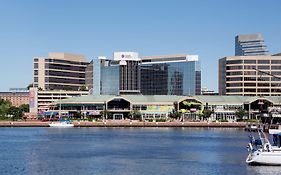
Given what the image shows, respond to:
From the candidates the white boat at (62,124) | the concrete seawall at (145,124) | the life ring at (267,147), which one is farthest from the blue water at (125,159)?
the concrete seawall at (145,124)

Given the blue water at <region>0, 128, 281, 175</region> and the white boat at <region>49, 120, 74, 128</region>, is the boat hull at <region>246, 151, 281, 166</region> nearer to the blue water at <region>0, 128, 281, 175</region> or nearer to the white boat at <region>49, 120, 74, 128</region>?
the blue water at <region>0, 128, 281, 175</region>

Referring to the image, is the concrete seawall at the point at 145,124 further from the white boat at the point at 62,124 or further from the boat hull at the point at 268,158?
the boat hull at the point at 268,158

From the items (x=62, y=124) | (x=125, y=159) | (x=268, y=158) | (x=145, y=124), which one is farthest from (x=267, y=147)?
(x=145, y=124)

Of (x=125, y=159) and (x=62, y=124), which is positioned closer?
(x=125, y=159)

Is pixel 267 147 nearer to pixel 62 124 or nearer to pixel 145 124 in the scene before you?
pixel 62 124

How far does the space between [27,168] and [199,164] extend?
63.7 feet

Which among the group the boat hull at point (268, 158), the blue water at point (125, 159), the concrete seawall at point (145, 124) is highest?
the concrete seawall at point (145, 124)

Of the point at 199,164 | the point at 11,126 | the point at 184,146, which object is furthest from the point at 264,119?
the point at 199,164

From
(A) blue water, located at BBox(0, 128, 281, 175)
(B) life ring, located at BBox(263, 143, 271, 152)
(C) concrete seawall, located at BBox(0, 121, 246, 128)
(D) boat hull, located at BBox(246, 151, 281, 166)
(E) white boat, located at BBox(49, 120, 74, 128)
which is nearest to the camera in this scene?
(A) blue water, located at BBox(0, 128, 281, 175)

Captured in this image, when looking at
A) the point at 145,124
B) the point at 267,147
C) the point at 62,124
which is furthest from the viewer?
the point at 145,124

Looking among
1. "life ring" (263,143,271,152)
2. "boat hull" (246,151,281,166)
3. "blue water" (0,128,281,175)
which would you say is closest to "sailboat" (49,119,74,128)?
"blue water" (0,128,281,175)

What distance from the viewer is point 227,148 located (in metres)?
94.1

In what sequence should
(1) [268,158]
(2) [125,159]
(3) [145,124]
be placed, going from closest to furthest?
(1) [268,158]
(2) [125,159]
(3) [145,124]

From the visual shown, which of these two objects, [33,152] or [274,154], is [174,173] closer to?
[274,154]
